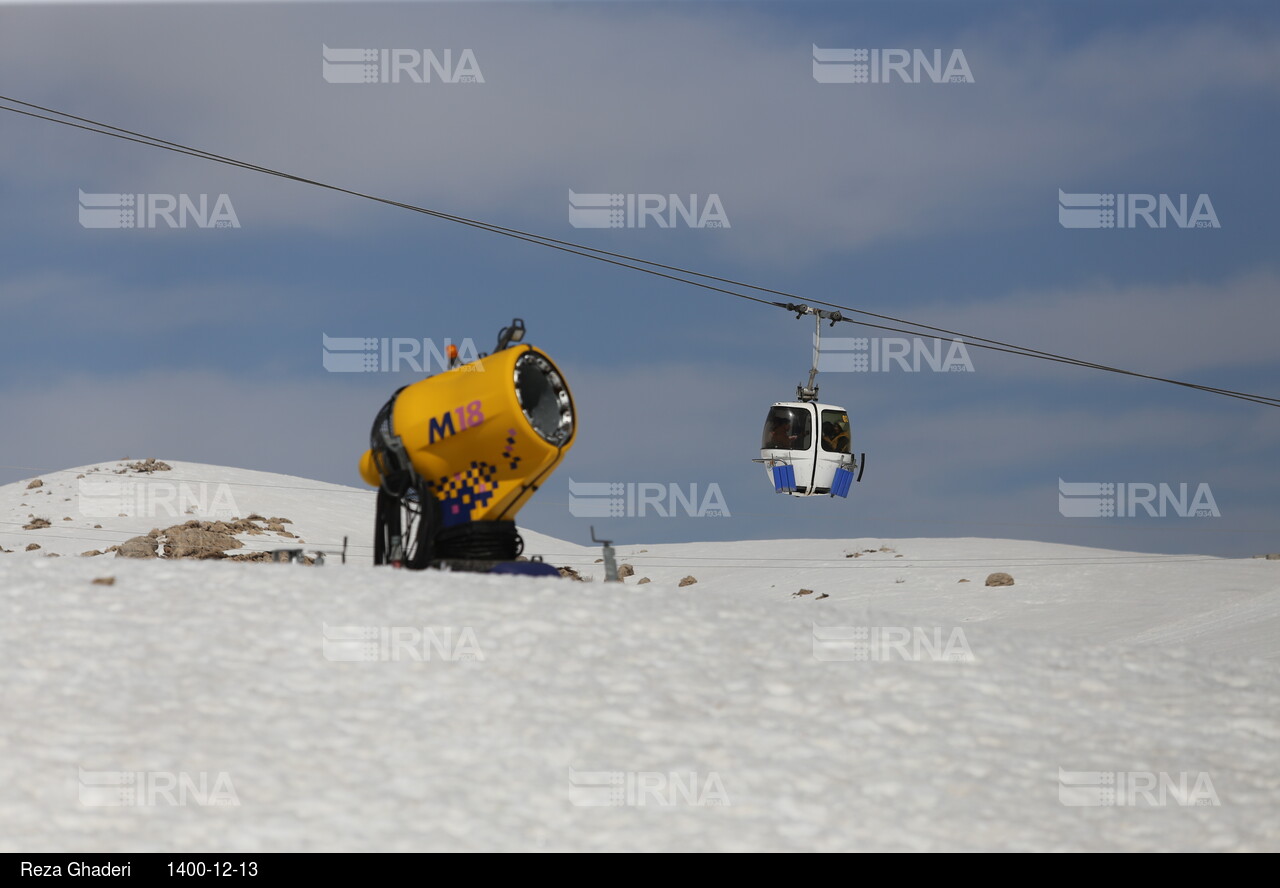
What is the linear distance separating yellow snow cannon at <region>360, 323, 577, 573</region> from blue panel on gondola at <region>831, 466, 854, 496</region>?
906 cm

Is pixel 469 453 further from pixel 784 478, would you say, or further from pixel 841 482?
pixel 841 482

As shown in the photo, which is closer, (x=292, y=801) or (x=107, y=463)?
(x=292, y=801)

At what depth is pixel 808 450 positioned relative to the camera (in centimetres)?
2395

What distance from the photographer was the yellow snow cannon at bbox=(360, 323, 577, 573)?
1575 cm

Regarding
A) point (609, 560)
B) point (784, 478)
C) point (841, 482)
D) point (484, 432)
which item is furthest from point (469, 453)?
point (841, 482)

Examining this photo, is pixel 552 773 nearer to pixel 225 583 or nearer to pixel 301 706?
pixel 301 706

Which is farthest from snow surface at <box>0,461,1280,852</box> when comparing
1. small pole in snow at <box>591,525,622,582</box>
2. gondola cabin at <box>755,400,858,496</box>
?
gondola cabin at <box>755,400,858,496</box>

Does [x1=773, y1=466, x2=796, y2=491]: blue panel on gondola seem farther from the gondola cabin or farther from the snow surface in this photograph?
the snow surface

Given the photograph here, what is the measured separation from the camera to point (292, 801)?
29.3ft

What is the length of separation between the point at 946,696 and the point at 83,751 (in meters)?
7.26

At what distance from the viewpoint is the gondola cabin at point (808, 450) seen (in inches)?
944

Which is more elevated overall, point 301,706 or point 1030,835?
point 301,706
